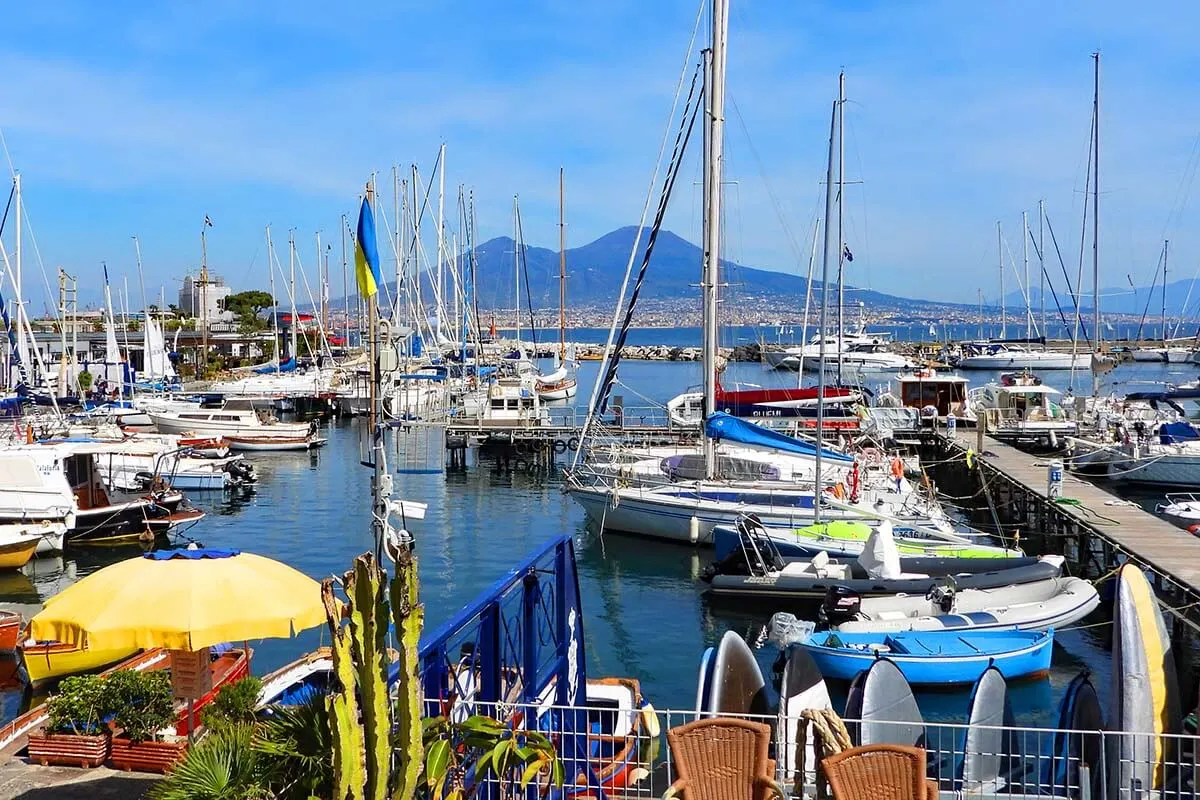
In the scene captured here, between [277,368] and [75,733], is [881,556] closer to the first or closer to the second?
[75,733]

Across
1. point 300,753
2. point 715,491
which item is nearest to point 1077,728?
point 300,753

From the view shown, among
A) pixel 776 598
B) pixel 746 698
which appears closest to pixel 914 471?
pixel 776 598

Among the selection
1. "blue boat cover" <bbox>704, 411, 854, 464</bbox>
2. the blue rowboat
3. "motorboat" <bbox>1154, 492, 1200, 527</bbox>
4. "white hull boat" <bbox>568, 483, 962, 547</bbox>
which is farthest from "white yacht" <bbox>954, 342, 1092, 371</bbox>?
the blue rowboat

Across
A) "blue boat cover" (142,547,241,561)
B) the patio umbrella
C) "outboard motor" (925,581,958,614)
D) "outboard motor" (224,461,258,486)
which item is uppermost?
"blue boat cover" (142,547,241,561)

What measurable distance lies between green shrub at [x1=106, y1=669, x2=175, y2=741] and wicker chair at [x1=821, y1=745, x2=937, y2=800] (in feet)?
23.2

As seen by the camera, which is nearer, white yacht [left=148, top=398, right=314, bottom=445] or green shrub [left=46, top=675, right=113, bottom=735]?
green shrub [left=46, top=675, right=113, bottom=735]

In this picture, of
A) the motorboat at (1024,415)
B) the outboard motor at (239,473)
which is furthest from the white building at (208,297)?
the motorboat at (1024,415)

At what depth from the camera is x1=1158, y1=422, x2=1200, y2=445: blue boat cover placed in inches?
1620

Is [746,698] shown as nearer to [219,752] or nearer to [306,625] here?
[306,625]

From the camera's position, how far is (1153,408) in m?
49.0

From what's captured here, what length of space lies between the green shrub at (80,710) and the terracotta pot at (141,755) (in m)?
0.34

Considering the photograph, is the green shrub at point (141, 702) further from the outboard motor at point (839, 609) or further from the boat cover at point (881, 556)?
the boat cover at point (881, 556)

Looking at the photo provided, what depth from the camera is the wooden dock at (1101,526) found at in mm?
21672

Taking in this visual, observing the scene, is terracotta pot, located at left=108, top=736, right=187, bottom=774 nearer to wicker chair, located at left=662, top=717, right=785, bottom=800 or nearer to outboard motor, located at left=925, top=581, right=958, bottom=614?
wicker chair, located at left=662, top=717, right=785, bottom=800
